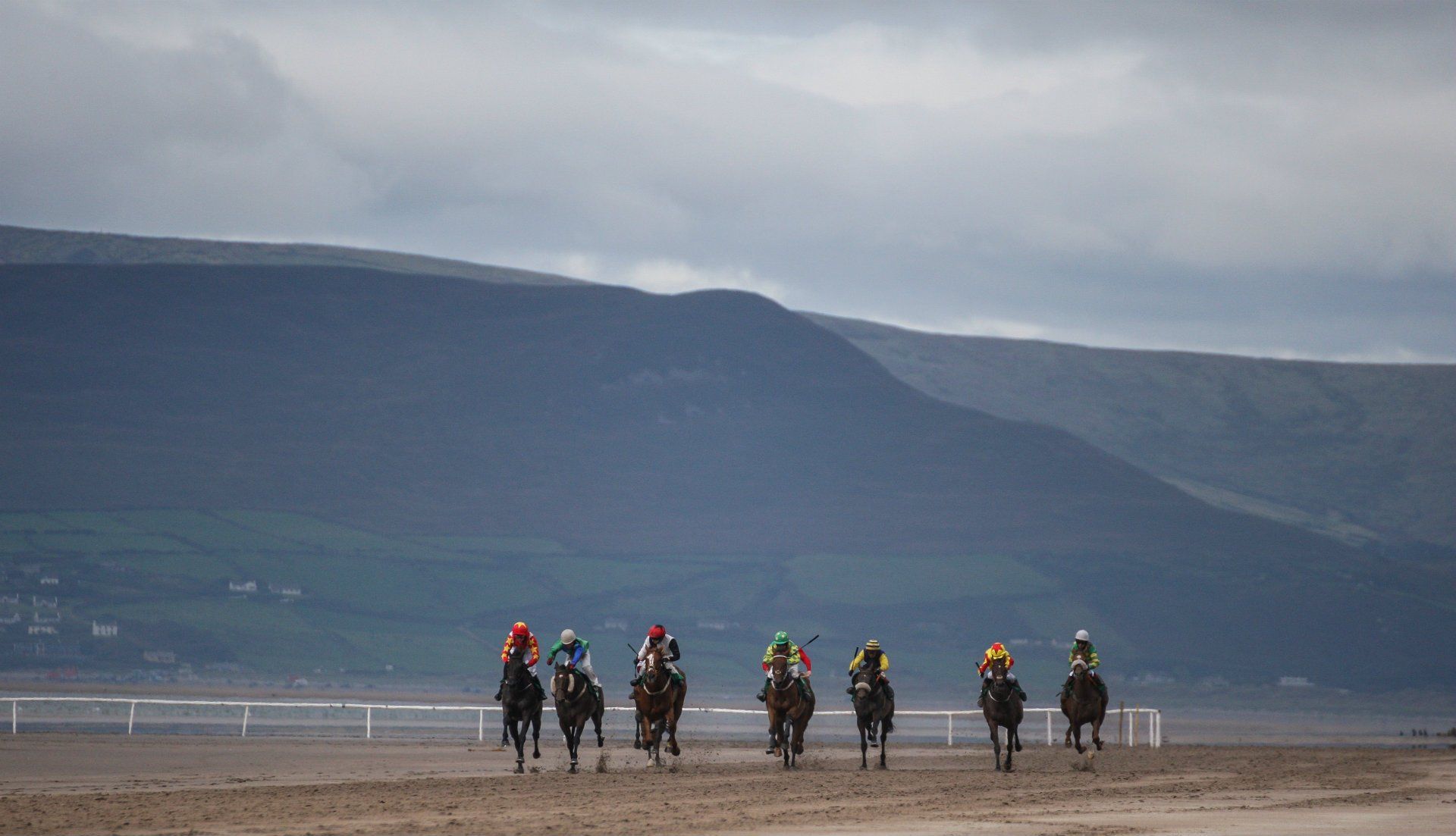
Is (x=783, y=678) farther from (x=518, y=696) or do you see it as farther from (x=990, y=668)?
(x=518, y=696)

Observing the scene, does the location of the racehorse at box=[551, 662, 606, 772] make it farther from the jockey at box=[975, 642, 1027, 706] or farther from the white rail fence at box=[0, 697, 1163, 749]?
the white rail fence at box=[0, 697, 1163, 749]

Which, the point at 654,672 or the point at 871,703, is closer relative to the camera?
the point at 654,672

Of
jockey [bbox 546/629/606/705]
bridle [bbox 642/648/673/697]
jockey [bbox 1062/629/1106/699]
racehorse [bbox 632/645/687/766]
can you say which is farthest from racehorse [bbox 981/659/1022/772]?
jockey [bbox 546/629/606/705]

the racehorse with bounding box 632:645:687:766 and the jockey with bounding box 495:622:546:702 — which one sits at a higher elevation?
the jockey with bounding box 495:622:546:702

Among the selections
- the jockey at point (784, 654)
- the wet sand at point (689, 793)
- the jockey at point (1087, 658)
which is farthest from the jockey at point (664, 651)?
the jockey at point (1087, 658)

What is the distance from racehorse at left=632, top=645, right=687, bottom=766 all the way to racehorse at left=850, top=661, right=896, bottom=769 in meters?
4.09

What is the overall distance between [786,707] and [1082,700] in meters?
6.46

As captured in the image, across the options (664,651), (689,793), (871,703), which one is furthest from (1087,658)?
(689,793)

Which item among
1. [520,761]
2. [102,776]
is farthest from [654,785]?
[102,776]

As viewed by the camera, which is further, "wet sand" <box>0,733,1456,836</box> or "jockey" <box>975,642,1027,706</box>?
"jockey" <box>975,642,1027,706</box>

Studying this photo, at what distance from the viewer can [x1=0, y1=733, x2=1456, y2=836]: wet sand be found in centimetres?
2647

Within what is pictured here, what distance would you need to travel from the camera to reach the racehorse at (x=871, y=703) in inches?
1606

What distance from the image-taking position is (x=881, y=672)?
4150 cm

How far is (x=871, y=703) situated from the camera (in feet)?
135
